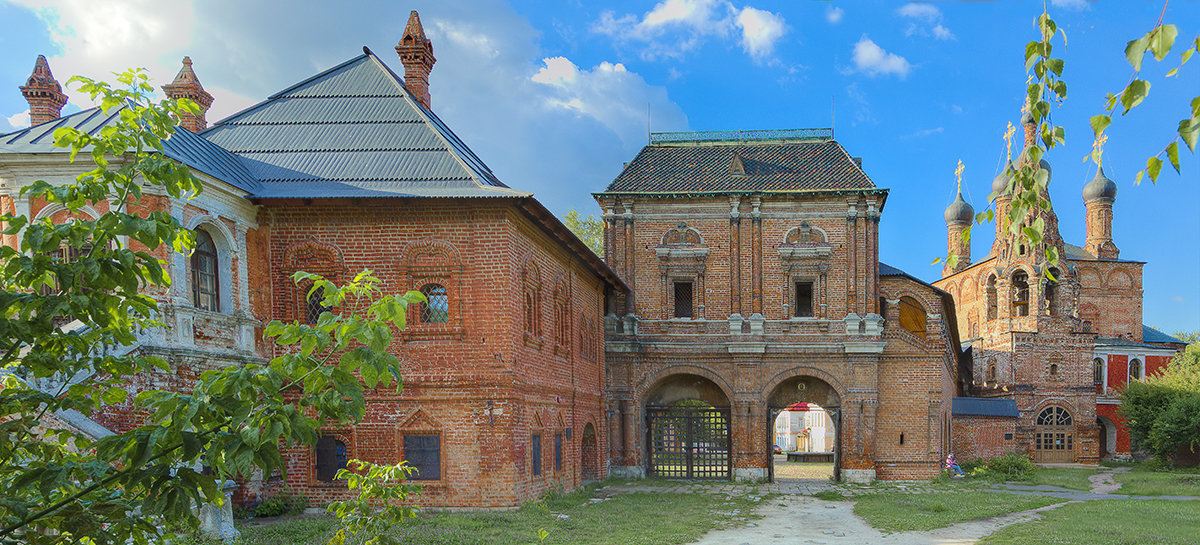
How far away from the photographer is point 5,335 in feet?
9.48

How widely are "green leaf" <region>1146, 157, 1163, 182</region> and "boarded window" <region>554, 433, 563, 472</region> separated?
1583cm

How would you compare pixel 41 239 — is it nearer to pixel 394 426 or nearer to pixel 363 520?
pixel 363 520

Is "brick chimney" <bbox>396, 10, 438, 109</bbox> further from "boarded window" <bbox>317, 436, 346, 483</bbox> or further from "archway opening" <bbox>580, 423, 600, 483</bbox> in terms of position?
"archway opening" <bbox>580, 423, 600, 483</bbox>

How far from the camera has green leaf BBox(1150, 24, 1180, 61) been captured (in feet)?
6.26

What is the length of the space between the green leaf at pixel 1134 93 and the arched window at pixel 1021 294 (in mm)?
38873

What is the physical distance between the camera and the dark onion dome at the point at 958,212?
1864 inches

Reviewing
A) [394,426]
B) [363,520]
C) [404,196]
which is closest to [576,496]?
[394,426]

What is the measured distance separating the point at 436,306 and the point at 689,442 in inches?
460

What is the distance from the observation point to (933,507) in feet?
57.0

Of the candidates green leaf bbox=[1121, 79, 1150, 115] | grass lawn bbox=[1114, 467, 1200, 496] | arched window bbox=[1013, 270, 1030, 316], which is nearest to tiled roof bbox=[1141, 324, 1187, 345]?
arched window bbox=[1013, 270, 1030, 316]

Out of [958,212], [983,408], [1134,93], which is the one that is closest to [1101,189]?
[958,212]

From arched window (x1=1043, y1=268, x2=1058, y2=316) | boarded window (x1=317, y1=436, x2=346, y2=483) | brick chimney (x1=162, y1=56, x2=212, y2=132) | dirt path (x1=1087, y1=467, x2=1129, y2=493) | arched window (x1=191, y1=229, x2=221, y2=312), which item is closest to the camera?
arched window (x1=191, y1=229, x2=221, y2=312)

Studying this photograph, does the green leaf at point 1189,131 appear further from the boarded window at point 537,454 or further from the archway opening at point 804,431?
the archway opening at point 804,431

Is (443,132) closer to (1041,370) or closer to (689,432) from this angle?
(689,432)
